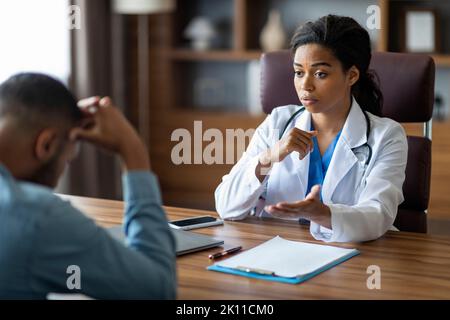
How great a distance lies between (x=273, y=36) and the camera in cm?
477

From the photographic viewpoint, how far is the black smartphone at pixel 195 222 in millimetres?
1968

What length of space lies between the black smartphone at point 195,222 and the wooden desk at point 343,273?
3cm

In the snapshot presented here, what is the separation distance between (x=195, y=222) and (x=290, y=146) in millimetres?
323

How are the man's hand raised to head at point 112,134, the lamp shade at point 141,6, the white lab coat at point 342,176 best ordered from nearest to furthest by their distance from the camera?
the man's hand raised to head at point 112,134 < the white lab coat at point 342,176 < the lamp shade at point 141,6

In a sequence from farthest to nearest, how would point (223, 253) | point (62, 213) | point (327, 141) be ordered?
point (327, 141) < point (223, 253) < point (62, 213)

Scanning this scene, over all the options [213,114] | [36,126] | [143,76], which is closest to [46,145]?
[36,126]

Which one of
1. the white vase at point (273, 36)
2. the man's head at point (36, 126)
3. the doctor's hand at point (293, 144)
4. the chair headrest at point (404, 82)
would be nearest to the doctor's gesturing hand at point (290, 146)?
the doctor's hand at point (293, 144)

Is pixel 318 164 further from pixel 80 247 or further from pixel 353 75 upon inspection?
pixel 80 247

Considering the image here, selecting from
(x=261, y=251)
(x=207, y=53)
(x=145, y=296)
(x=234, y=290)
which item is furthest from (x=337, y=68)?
(x=207, y=53)

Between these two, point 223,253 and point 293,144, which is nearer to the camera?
point 223,253

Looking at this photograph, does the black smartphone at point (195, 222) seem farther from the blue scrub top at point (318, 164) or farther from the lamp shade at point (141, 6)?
the lamp shade at point (141, 6)

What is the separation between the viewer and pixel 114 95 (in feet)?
16.2

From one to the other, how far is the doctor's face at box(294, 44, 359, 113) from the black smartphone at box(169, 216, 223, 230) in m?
0.43

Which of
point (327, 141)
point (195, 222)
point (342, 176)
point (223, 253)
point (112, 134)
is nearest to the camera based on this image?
point (112, 134)
